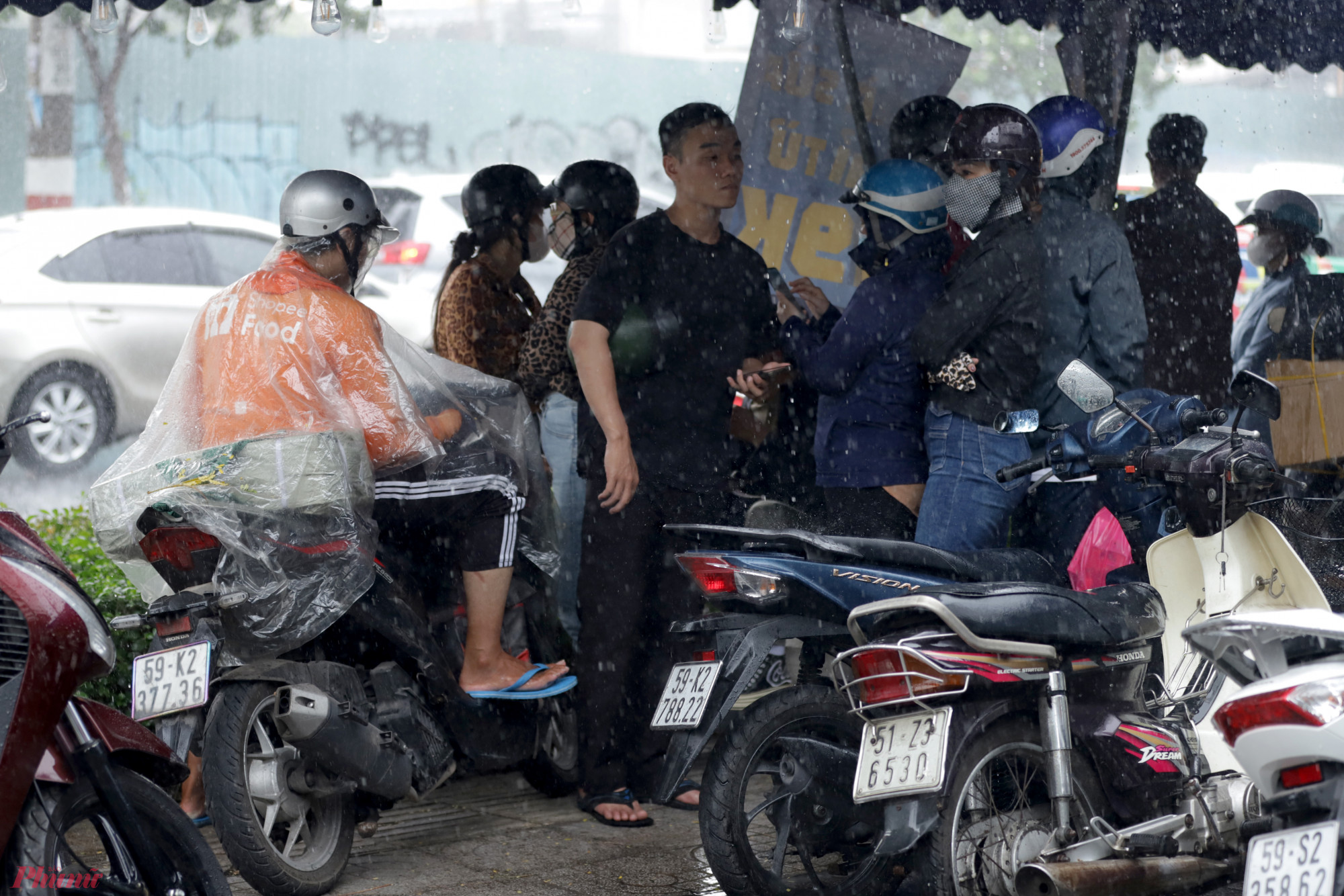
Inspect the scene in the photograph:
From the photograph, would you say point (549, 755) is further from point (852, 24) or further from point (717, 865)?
point (852, 24)

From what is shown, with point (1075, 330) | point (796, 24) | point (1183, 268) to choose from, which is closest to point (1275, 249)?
point (1183, 268)

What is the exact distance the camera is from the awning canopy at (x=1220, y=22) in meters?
7.13

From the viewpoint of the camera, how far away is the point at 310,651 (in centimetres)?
411

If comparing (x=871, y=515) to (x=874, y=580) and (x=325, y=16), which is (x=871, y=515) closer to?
(x=874, y=580)

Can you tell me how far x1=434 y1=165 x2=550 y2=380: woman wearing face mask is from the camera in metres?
5.42

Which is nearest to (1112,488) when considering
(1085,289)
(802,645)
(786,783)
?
(1085,289)

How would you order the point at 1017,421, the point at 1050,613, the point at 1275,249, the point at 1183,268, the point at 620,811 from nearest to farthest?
the point at 1050,613, the point at 1017,421, the point at 620,811, the point at 1183,268, the point at 1275,249

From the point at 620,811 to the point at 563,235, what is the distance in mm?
2177

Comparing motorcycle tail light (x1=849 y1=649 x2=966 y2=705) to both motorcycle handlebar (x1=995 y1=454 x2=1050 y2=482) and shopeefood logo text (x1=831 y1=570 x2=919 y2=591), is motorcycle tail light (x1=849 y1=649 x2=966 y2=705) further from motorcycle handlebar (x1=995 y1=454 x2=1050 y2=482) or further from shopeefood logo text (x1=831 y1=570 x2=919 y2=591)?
motorcycle handlebar (x1=995 y1=454 x2=1050 y2=482)

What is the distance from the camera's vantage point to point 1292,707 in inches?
102

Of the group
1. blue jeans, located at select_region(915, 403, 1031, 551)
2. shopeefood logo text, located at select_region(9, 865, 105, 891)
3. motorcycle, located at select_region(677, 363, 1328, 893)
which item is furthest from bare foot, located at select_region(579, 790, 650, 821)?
shopeefood logo text, located at select_region(9, 865, 105, 891)

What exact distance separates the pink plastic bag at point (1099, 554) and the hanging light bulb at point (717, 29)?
3.46m

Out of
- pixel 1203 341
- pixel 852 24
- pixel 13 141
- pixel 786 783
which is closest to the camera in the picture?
pixel 786 783

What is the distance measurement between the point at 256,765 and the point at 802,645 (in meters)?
1.44
